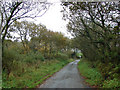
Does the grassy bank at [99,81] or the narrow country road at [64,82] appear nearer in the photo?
the grassy bank at [99,81]

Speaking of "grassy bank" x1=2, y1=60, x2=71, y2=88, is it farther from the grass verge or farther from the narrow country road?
the grass verge

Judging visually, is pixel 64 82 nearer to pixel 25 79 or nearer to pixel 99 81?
pixel 99 81

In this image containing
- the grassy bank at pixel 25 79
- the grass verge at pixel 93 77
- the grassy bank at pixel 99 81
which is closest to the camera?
the grassy bank at pixel 99 81

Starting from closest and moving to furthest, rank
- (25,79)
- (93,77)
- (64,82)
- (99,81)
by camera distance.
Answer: (99,81) → (64,82) → (25,79) → (93,77)

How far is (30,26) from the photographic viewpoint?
19.9 m

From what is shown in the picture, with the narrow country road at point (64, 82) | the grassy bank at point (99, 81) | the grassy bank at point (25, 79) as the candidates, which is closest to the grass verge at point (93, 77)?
the grassy bank at point (99, 81)

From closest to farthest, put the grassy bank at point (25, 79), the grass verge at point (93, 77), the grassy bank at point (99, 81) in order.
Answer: the grassy bank at point (99, 81) < the grassy bank at point (25, 79) < the grass verge at point (93, 77)

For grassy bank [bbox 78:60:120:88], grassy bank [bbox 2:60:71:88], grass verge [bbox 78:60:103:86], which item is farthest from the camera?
grass verge [bbox 78:60:103:86]

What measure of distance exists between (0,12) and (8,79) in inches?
176

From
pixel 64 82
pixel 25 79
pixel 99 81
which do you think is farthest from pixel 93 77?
pixel 25 79

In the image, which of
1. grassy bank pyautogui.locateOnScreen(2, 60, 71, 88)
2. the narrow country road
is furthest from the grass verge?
grassy bank pyautogui.locateOnScreen(2, 60, 71, 88)

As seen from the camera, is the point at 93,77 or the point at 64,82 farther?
the point at 93,77

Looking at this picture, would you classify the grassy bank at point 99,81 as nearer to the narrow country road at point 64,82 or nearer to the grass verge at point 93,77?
the grass verge at point 93,77

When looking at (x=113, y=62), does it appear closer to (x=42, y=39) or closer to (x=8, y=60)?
(x=8, y=60)
